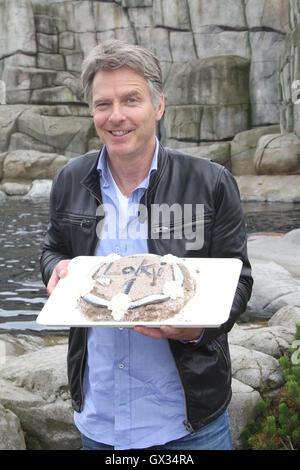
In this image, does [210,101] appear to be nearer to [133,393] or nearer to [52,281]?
[52,281]

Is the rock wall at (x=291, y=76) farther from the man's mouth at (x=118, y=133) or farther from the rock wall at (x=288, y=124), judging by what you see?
the man's mouth at (x=118, y=133)

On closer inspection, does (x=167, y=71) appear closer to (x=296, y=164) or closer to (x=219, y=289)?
(x=296, y=164)

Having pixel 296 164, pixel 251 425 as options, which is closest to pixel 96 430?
pixel 251 425

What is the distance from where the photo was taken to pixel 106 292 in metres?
2.06

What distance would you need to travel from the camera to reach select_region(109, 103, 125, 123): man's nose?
7.03ft

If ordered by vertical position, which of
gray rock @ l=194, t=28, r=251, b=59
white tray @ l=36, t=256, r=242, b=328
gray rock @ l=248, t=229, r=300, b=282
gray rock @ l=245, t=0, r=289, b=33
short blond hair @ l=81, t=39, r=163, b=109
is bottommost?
gray rock @ l=248, t=229, r=300, b=282

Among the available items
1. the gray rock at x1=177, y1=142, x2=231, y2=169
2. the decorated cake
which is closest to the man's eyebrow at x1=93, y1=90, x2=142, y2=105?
the decorated cake

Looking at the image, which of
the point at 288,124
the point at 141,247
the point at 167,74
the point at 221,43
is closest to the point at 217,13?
the point at 221,43

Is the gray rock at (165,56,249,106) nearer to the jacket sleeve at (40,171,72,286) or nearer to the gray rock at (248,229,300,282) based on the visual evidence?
the gray rock at (248,229,300,282)

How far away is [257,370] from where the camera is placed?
13.4 feet

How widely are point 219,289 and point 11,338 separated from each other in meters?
4.74

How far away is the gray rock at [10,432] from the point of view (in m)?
3.39
